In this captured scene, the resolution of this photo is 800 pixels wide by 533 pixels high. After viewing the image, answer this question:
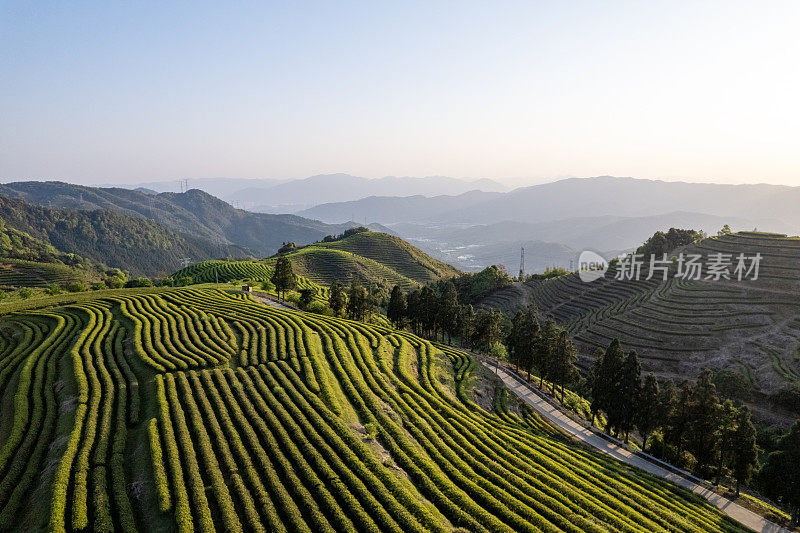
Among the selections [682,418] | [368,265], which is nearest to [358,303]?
[682,418]

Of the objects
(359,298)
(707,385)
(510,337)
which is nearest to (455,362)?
(510,337)

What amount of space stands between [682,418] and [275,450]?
37786 millimetres

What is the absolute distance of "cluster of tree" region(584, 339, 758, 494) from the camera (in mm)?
35250

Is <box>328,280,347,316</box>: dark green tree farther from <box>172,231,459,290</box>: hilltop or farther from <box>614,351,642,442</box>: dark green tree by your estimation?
<box>172,231,459,290</box>: hilltop

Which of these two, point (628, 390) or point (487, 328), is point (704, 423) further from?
point (487, 328)

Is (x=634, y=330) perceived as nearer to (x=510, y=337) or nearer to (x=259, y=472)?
(x=510, y=337)

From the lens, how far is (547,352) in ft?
172

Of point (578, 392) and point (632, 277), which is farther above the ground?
point (632, 277)

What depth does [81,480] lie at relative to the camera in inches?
883

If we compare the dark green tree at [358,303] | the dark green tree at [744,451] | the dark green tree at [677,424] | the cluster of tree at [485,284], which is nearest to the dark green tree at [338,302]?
the dark green tree at [358,303]

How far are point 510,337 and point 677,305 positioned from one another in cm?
5131

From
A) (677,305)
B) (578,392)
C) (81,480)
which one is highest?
(81,480)

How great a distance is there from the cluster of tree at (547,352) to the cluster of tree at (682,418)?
3753 mm

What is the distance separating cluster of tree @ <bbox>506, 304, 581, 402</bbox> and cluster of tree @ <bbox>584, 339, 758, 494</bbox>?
12.3 ft
